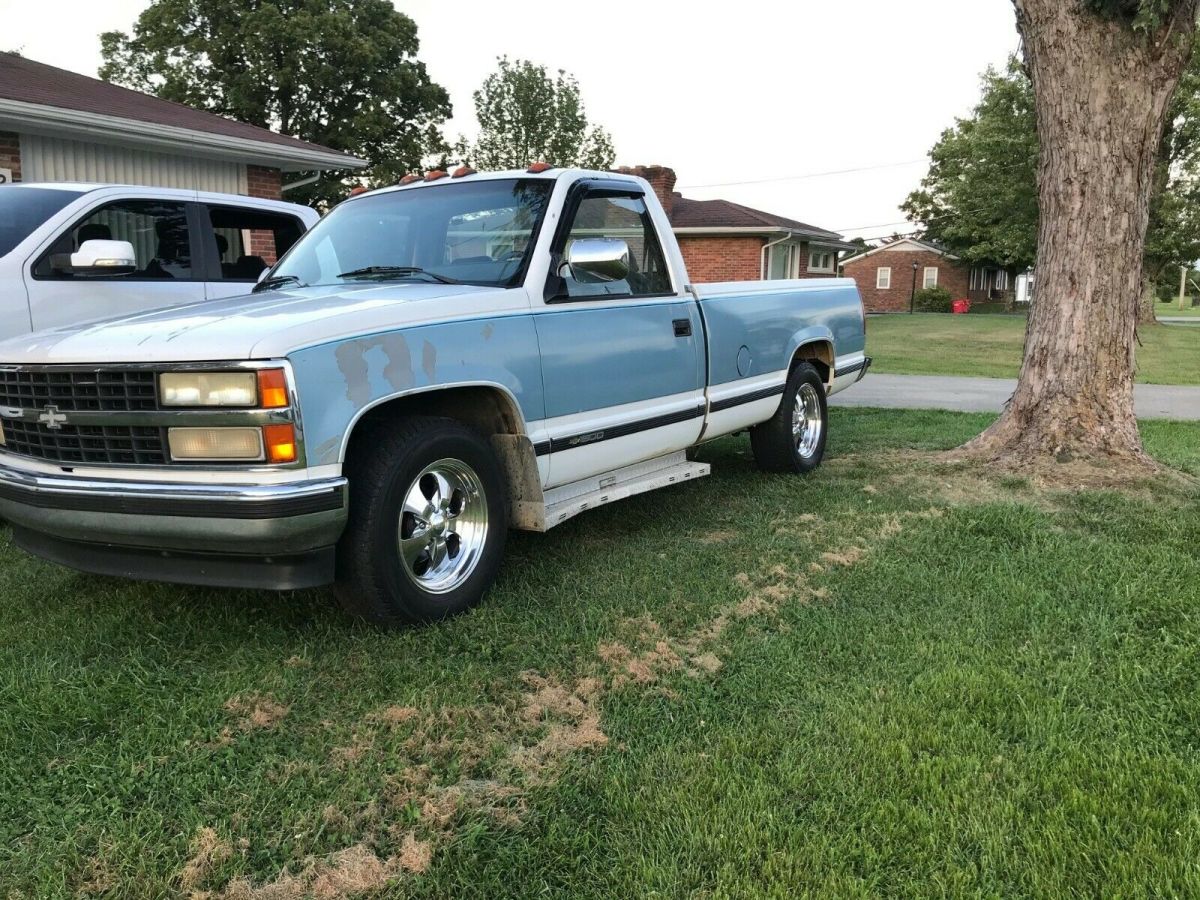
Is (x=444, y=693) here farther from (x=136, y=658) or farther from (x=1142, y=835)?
(x=1142, y=835)

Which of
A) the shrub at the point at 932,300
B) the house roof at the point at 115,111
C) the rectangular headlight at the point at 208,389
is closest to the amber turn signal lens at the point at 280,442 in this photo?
the rectangular headlight at the point at 208,389

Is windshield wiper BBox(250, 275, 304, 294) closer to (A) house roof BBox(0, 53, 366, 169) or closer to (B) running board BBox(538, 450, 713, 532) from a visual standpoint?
(B) running board BBox(538, 450, 713, 532)

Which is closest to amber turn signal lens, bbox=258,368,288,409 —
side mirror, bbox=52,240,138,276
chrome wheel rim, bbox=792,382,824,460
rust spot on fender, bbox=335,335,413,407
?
rust spot on fender, bbox=335,335,413,407

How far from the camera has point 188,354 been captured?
316 cm

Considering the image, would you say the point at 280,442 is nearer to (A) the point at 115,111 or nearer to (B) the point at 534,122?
(A) the point at 115,111

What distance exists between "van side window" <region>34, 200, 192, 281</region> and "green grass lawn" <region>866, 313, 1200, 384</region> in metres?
10.2

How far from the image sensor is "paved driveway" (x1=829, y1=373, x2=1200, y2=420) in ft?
36.3

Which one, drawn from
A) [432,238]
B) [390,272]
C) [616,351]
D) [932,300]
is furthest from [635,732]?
[932,300]

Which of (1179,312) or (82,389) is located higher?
(82,389)

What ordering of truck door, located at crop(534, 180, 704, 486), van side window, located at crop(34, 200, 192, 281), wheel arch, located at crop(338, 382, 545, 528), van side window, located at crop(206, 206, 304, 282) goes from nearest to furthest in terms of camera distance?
wheel arch, located at crop(338, 382, 545, 528) → truck door, located at crop(534, 180, 704, 486) → van side window, located at crop(34, 200, 192, 281) → van side window, located at crop(206, 206, 304, 282)

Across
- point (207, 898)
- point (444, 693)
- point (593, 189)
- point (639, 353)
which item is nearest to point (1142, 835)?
point (444, 693)

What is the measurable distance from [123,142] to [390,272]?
749 cm

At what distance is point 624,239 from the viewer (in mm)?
5035

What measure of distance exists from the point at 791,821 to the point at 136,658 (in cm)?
241
